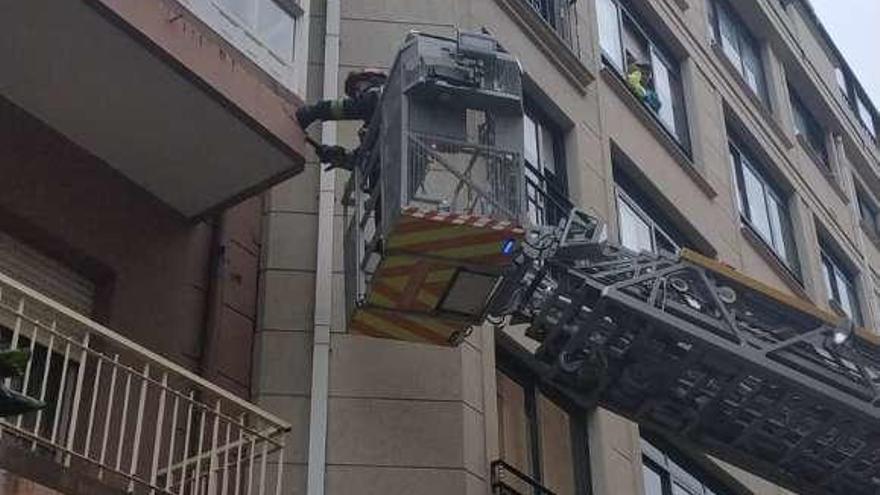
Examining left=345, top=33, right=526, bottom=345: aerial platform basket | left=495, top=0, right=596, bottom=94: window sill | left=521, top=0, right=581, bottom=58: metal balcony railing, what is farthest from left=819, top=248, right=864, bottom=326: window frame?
left=345, top=33, right=526, bottom=345: aerial platform basket

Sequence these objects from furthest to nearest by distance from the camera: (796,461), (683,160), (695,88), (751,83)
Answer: (751,83)
(695,88)
(683,160)
(796,461)

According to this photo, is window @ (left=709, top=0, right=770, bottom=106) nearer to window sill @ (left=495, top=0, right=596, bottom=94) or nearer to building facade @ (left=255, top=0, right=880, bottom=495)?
building facade @ (left=255, top=0, right=880, bottom=495)

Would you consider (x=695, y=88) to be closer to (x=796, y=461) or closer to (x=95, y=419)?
(x=796, y=461)

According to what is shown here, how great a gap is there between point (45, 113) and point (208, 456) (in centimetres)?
276

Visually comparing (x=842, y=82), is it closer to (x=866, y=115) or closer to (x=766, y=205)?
(x=866, y=115)

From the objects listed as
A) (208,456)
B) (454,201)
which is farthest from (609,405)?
(208,456)

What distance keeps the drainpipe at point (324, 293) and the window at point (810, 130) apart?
49.6ft

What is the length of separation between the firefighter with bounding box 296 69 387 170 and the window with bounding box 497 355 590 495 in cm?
263

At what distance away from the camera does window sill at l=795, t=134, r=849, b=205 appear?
25.8 metres

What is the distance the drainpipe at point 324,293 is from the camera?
34.3ft

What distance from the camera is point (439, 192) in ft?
32.8

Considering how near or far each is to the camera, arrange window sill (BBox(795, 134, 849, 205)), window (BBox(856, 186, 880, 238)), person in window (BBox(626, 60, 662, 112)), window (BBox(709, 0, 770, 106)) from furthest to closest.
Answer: window (BBox(856, 186, 880, 238)) < window sill (BBox(795, 134, 849, 205)) < window (BBox(709, 0, 770, 106)) < person in window (BBox(626, 60, 662, 112))

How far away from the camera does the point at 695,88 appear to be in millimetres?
20656

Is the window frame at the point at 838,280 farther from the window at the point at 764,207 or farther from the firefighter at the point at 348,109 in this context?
the firefighter at the point at 348,109
